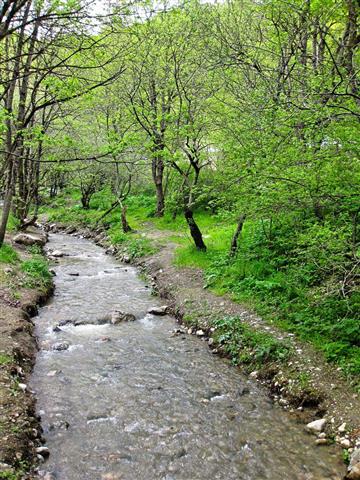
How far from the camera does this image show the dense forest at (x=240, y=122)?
23.4 ft

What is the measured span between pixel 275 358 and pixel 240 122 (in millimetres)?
6191

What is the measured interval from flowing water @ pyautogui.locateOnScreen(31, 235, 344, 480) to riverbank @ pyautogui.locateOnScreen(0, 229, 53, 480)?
0.36 m

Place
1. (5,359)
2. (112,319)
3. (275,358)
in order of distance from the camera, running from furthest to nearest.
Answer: (112,319) < (275,358) < (5,359)

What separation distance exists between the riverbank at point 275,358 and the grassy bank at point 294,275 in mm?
365

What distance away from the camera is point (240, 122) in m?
10.5

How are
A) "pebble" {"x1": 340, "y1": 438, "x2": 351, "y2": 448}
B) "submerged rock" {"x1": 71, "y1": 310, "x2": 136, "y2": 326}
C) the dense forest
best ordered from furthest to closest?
"submerged rock" {"x1": 71, "y1": 310, "x2": 136, "y2": 326}, the dense forest, "pebble" {"x1": 340, "y1": 438, "x2": 351, "y2": 448}

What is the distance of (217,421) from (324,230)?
4.39 meters

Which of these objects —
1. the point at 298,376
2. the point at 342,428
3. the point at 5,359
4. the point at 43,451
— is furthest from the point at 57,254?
the point at 342,428

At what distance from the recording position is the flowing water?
19.9 feet

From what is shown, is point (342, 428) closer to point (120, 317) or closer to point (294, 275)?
point (294, 275)

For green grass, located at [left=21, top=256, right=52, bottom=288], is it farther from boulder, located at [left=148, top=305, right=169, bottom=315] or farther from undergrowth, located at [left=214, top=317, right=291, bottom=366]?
undergrowth, located at [left=214, top=317, right=291, bottom=366]

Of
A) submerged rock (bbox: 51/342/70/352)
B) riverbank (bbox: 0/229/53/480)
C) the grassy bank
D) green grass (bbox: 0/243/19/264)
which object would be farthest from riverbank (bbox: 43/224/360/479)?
green grass (bbox: 0/243/19/264)

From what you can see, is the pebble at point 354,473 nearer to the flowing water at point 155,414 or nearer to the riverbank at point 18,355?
the flowing water at point 155,414

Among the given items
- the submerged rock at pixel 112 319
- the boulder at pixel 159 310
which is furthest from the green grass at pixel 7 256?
the boulder at pixel 159 310
